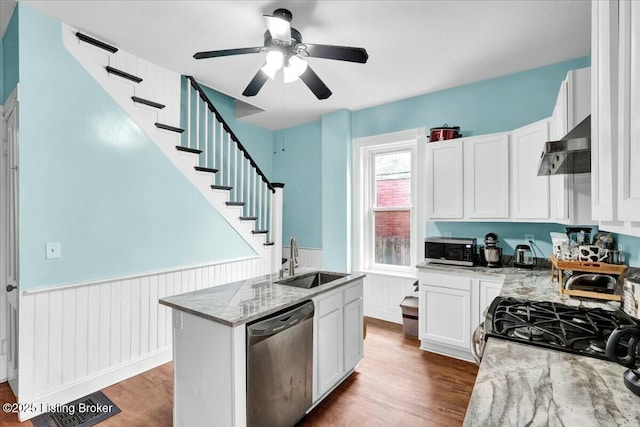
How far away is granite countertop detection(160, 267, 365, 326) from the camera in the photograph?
1.61 metres

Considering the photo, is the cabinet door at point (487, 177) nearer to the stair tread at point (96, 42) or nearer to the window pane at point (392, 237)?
the window pane at point (392, 237)

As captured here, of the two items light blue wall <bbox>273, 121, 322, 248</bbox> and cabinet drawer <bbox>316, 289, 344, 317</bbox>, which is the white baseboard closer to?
cabinet drawer <bbox>316, 289, 344, 317</bbox>

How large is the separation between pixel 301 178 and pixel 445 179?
240 cm

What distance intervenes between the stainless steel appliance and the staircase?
278 centimetres

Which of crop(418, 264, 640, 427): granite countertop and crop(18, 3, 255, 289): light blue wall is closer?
crop(418, 264, 640, 427): granite countertop

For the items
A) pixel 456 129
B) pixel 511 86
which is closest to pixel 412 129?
pixel 456 129

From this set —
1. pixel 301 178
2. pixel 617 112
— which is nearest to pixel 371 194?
pixel 301 178

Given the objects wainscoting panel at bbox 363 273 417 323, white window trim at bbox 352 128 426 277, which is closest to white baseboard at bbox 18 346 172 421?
wainscoting panel at bbox 363 273 417 323

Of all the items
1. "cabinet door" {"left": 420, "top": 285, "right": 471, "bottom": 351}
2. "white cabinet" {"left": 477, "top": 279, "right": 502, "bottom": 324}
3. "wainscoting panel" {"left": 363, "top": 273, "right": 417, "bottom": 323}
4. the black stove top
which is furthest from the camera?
"wainscoting panel" {"left": 363, "top": 273, "right": 417, "bottom": 323}

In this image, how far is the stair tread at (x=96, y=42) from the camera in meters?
2.40

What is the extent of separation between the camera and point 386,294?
3.97m

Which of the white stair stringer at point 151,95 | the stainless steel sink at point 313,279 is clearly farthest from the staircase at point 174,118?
the stainless steel sink at point 313,279

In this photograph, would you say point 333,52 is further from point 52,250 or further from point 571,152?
point 52,250

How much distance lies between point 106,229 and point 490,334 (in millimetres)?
2851
